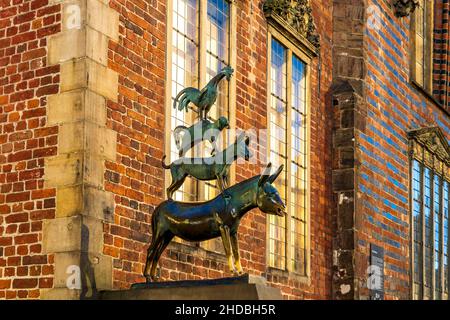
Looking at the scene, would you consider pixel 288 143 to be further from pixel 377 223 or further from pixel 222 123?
pixel 222 123

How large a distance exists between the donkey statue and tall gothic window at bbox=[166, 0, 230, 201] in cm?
207

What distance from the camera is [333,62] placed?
56.2 feet

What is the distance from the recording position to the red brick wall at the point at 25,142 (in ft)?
31.7

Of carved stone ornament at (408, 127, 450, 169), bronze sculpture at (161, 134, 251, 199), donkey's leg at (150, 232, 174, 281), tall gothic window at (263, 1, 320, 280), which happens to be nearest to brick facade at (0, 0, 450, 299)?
tall gothic window at (263, 1, 320, 280)

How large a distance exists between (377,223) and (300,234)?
8.56ft

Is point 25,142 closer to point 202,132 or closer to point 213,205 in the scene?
point 202,132

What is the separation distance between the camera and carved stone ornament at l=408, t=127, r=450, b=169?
19.7m

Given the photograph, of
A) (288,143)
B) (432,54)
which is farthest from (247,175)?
(432,54)

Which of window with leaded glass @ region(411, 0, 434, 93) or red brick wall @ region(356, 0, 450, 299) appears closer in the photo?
red brick wall @ region(356, 0, 450, 299)

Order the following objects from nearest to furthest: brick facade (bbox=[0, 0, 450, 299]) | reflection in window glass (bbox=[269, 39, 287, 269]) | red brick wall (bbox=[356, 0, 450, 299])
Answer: brick facade (bbox=[0, 0, 450, 299]) → reflection in window glass (bbox=[269, 39, 287, 269]) → red brick wall (bbox=[356, 0, 450, 299])

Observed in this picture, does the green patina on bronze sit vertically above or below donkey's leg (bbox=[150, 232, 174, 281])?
above

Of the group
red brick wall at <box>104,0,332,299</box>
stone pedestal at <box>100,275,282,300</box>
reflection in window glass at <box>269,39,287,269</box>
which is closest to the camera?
stone pedestal at <box>100,275,282,300</box>

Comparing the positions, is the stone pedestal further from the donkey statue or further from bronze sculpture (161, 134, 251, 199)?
bronze sculpture (161, 134, 251, 199)

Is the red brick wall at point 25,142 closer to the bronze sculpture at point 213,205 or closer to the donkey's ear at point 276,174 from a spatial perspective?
the bronze sculpture at point 213,205
